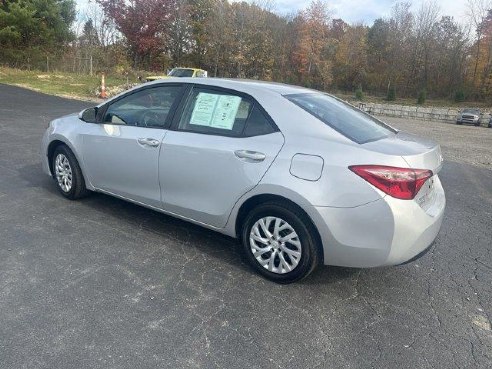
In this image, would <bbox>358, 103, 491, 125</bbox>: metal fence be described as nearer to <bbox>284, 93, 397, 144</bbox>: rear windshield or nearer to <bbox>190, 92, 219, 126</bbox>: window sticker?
<bbox>284, 93, 397, 144</bbox>: rear windshield

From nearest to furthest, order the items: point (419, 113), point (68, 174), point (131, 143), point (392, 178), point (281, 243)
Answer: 1. point (392, 178)
2. point (281, 243)
3. point (131, 143)
4. point (68, 174)
5. point (419, 113)

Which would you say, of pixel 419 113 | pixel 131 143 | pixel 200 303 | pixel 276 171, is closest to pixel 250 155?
pixel 276 171

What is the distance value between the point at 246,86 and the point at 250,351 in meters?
2.18

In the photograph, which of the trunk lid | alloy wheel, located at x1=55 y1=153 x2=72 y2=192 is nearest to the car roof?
the trunk lid

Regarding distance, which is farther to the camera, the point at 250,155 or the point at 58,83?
the point at 58,83

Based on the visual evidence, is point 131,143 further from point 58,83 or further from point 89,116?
point 58,83

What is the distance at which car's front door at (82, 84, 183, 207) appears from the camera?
3.58m

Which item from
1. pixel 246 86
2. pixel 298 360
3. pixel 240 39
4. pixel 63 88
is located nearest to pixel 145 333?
pixel 298 360

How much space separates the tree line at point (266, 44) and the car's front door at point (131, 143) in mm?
26993

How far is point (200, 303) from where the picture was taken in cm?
271

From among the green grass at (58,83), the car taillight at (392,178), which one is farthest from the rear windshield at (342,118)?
the green grass at (58,83)

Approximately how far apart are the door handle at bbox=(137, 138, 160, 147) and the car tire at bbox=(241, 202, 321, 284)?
1.15m

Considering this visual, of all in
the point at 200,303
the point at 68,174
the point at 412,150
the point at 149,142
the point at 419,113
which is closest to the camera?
the point at 200,303

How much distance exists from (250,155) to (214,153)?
35 cm
